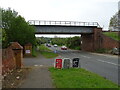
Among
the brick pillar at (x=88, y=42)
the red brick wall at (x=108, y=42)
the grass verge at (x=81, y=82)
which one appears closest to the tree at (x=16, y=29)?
the red brick wall at (x=108, y=42)

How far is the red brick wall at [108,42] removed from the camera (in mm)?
46191

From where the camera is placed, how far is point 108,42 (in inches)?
1870

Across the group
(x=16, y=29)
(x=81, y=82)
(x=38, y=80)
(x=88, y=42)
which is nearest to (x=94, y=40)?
(x=88, y=42)

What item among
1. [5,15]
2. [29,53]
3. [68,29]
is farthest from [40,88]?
[68,29]

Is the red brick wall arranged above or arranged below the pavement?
above

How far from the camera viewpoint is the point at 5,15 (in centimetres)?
3547

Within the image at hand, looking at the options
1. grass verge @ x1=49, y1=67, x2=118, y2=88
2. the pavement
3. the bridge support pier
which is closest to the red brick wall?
the bridge support pier

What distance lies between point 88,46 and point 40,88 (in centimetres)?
4839

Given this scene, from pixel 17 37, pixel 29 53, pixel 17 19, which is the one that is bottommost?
pixel 29 53

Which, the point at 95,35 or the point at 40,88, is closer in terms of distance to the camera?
the point at 40,88

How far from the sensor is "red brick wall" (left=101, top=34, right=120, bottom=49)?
152 ft

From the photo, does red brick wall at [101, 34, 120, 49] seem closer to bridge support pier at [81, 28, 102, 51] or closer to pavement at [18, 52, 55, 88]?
bridge support pier at [81, 28, 102, 51]

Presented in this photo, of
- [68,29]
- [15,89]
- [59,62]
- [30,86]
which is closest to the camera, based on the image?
[15,89]

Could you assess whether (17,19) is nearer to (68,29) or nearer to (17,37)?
(17,37)
